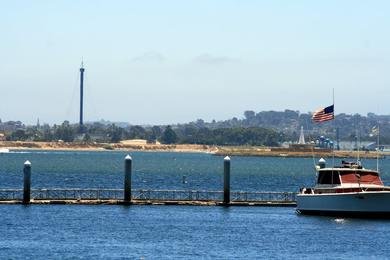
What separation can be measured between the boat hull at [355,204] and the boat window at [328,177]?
113cm

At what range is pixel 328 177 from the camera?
3332 inches

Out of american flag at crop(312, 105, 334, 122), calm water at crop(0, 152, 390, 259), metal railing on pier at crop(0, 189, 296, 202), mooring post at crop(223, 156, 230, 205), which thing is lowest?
calm water at crop(0, 152, 390, 259)

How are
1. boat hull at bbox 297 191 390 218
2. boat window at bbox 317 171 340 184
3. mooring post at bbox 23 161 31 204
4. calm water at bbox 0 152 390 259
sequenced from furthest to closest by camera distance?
mooring post at bbox 23 161 31 204 < boat window at bbox 317 171 340 184 < boat hull at bbox 297 191 390 218 < calm water at bbox 0 152 390 259

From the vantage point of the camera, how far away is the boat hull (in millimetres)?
A: 82062

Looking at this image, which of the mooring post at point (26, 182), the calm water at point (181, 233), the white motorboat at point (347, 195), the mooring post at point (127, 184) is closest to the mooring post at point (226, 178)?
the calm water at point (181, 233)

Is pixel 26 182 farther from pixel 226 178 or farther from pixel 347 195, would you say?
pixel 347 195

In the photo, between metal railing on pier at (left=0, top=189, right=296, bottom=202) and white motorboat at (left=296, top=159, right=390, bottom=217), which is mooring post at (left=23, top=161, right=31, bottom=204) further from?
white motorboat at (left=296, top=159, right=390, bottom=217)

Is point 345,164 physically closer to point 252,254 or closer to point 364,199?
point 364,199

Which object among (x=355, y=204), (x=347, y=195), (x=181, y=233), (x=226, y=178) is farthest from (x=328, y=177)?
(x=181, y=233)

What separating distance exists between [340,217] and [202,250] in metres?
19.8

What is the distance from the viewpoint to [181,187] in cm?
14188

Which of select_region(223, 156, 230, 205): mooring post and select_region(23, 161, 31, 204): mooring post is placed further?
select_region(223, 156, 230, 205): mooring post

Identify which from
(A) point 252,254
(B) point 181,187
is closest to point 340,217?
(A) point 252,254

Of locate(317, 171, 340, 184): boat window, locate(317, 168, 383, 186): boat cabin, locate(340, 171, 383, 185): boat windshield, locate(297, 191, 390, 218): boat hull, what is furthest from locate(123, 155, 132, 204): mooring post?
locate(340, 171, 383, 185): boat windshield
